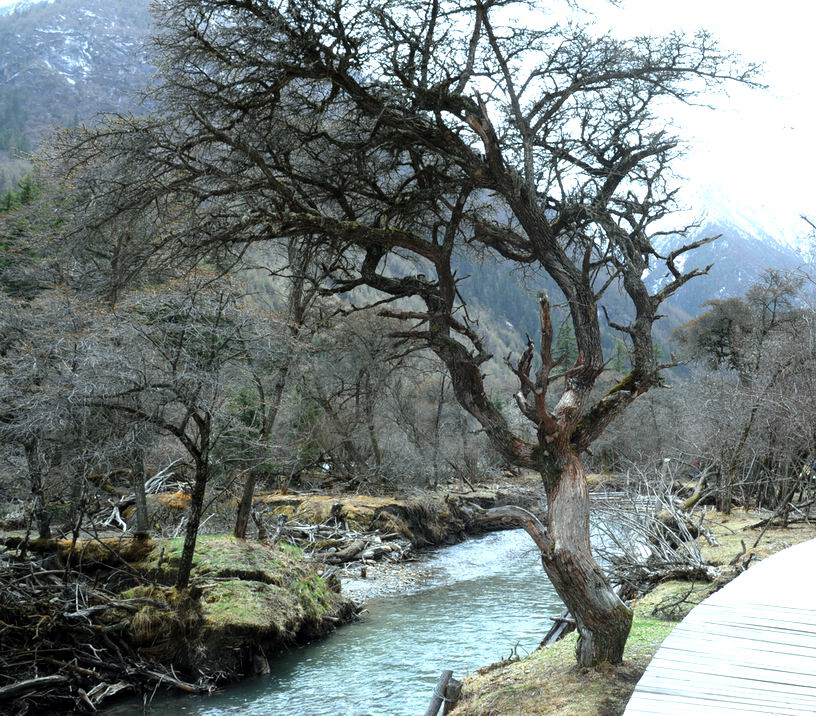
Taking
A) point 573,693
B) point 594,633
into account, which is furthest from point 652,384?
point 573,693

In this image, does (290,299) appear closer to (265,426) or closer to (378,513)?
(265,426)

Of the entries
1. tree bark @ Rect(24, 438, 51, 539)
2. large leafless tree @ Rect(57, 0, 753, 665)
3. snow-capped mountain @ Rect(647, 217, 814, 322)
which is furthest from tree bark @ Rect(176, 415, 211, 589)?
snow-capped mountain @ Rect(647, 217, 814, 322)

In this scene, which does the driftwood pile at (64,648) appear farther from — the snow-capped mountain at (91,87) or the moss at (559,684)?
the snow-capped mountain at (91,87)

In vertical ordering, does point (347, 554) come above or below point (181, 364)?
below

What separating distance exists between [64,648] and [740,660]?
8.59 meters

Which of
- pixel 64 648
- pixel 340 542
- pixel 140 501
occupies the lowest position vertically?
pixel 340 542

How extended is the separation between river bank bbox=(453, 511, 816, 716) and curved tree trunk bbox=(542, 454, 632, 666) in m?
0.19

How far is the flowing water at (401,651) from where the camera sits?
9539 mm

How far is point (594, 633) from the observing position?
5.81m

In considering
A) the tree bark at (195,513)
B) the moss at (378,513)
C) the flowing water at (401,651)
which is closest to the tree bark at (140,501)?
the tree bark at (195,513)

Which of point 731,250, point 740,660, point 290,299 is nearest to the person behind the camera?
point 740,660

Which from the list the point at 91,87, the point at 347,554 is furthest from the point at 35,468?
the point at 91,87

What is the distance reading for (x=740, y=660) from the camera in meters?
4.01

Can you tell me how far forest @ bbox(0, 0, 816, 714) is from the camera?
6.33 metres
